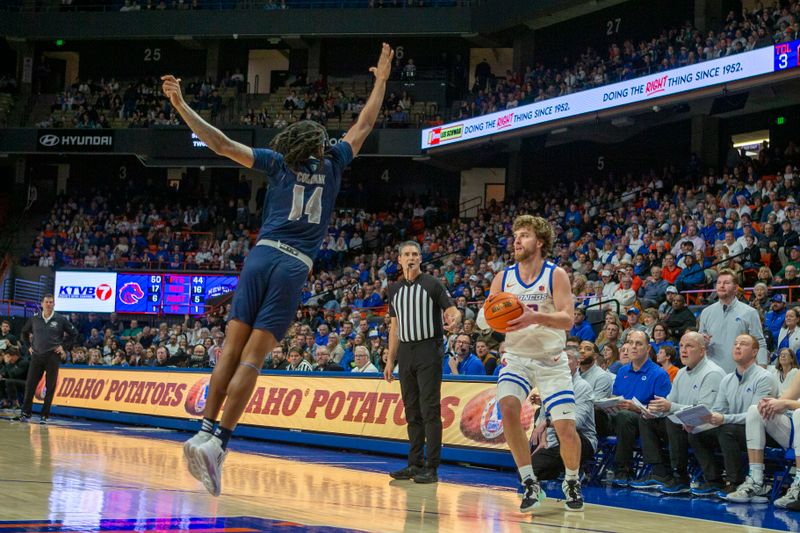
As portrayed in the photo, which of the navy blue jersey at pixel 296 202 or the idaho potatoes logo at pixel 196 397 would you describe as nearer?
the navy blue jersey at pixel 296 202

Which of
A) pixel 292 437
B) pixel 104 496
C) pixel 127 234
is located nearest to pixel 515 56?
pixel 127 234

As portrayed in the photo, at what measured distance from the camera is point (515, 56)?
35.3 meters

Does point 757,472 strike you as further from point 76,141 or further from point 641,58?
point 76,141

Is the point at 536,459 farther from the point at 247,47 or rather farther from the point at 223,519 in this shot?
the point at 247,47

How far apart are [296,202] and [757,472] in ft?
16.3

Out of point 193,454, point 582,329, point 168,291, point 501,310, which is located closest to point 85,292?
point 168,291

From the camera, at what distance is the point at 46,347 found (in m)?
15.5

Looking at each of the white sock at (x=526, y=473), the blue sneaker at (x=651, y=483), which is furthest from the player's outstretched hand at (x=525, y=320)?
the blue sneaker at (x=651, y=483)

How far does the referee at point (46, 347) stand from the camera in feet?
50.8

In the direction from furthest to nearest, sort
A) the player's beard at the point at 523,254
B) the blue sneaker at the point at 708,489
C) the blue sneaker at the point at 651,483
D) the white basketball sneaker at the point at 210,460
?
1. the blue sneaker at the point at 651,483
2. the blue sneaker at the point at 708,489
3. the player's beard at the point at 523,254
4. the white basketball sneaker at the point at 210,460

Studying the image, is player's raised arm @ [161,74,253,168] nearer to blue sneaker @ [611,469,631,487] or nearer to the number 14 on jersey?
the number 14 on jersey

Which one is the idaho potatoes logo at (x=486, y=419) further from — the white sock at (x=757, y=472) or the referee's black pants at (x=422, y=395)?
the white sock at (x=757, y=472)

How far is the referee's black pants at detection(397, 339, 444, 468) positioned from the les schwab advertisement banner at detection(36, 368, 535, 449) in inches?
56.8

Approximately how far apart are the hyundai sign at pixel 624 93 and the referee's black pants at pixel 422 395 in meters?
14.9
